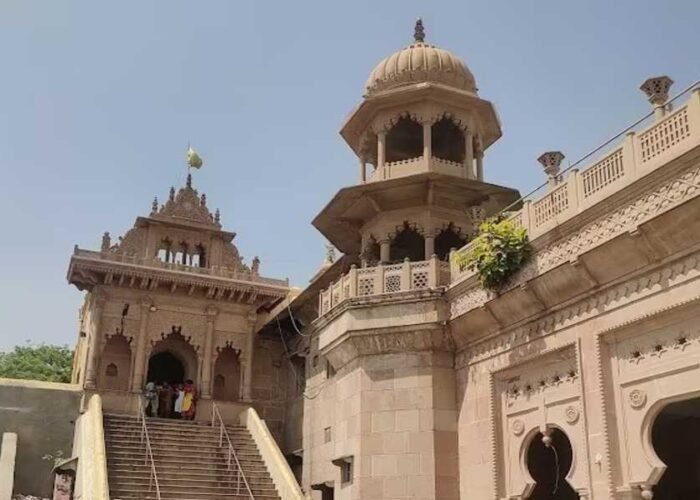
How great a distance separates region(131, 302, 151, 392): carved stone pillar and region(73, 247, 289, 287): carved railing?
1.34 meters

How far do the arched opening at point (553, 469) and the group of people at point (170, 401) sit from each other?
39.2ft

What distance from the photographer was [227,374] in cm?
2586

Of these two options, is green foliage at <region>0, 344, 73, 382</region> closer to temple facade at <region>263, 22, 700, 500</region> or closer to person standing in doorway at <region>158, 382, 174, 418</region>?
person standing in doorway at <region>158, 382, 174, 418</region>

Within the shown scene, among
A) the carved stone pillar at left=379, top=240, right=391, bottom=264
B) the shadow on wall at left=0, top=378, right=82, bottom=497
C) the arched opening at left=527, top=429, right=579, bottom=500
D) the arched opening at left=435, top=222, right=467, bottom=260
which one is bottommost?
the arched opening at left=527, top=429, right=579, bottom=500

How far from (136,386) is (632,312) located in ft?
54.9

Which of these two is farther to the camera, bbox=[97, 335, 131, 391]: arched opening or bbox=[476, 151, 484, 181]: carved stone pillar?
bbox=[97, 335, 131, 391]: arched opening

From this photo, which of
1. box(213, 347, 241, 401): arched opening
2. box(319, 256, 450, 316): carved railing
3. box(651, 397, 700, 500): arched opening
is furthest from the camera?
box(213, 347, 241, 401): arched opening

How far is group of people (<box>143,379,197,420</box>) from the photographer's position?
23.6 metres

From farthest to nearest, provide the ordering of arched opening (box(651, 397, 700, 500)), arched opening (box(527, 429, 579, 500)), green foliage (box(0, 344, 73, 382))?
green foliage (box(0, 344, 73, 382)), arched opening (box(527, 429, 579, 500)), arched opening (box(651, 397, 700, 500))

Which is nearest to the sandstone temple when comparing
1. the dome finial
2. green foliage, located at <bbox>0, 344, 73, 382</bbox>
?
the dome finial

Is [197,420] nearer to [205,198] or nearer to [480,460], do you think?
[205,198]

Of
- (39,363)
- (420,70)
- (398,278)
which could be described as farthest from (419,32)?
(39,363)

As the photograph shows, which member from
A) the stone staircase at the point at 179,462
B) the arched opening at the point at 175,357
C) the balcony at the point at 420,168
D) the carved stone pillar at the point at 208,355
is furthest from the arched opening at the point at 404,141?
the arched opening at the point at 175,357

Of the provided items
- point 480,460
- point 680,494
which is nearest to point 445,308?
point 480,460
